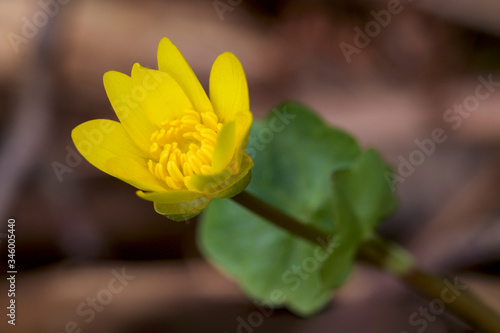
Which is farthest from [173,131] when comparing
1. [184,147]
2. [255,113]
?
[255,113]

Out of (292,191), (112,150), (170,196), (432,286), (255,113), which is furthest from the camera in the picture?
(255,113)

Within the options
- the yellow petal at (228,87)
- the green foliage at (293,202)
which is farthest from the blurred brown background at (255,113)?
the yellow petal at (228,87)

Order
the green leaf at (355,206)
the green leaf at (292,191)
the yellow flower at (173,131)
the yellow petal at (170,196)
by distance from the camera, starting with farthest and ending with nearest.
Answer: the green leaf at (292,191), the green leaf at (355,206), the yellow flower at (173,131), the yellow petal at (170,196)

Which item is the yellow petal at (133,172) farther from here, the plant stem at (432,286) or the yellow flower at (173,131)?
the plant stem at (432,286)

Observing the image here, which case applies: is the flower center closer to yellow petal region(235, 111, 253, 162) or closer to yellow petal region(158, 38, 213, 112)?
yellow petal region(158, 38, 213, 112)

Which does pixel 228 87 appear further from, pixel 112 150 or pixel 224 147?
pixel 112 150

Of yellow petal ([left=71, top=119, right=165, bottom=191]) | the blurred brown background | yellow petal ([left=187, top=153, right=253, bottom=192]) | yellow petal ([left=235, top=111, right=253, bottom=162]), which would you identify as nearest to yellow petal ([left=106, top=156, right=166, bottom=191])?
yellow petal ([left=71, top=119, right=165, bottom=191])

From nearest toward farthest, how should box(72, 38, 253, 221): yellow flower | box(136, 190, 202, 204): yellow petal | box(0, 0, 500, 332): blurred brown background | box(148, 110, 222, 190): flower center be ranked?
1. box(136, 190, 202, 204): yellow petal
2. box(72, 38, 253, 221): yellow flower
3. box(148, 110, 222, 190): flower center
4. box(0, 0, 500, 332): blurred brown background

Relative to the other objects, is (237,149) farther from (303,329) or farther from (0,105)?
(0,105)
